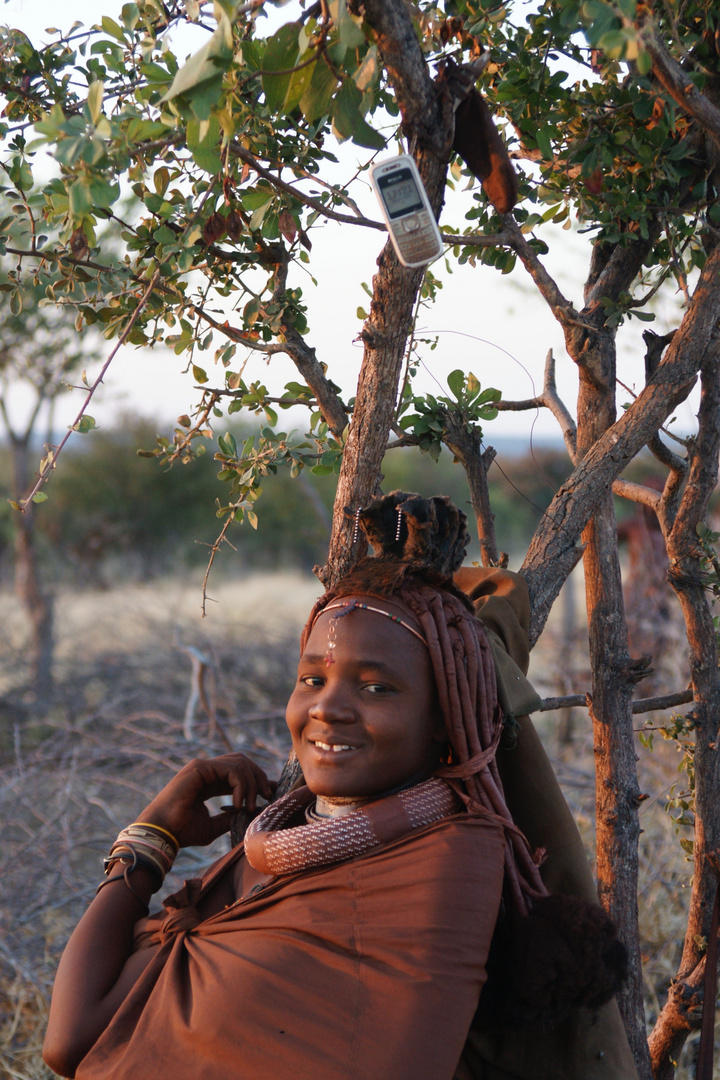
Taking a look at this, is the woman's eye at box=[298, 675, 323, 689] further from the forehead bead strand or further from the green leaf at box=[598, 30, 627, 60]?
the green leaf at box=[598, 30, 627, 60]

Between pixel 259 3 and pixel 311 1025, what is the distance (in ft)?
4.63

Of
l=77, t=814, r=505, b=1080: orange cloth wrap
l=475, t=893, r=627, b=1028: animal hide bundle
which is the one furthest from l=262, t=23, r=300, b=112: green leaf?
l=475, t=893, r=627, b=1028: animal hide bundle

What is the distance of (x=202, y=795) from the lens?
1.76 m

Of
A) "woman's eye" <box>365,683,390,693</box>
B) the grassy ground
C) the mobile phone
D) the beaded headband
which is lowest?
the grassy ground

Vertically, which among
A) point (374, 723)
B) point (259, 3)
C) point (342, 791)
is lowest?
point (342, 791)

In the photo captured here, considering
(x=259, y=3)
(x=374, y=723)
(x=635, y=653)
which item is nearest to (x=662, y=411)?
(x=374, y=723)

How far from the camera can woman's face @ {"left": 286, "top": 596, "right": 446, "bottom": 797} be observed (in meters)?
1.42

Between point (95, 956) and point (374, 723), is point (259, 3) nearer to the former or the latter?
point (374, 723)

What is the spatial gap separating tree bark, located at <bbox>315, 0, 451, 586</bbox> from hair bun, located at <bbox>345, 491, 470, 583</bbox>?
0.30 ft

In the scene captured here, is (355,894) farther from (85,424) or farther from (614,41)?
(614,41)

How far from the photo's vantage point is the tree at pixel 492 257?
1504 mm

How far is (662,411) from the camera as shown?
5.94 feet

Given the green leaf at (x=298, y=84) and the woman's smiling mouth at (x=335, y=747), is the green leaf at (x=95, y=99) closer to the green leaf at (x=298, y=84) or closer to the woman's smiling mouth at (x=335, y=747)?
the green leaf at (x=298, y=84)

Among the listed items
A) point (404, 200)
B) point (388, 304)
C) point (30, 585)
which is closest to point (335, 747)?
point (388, 304)
